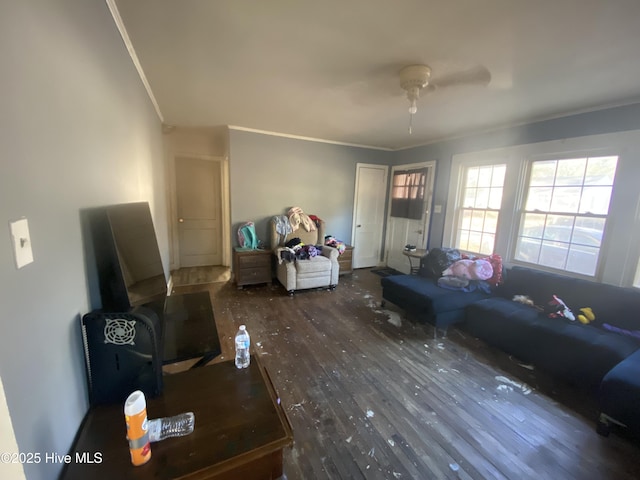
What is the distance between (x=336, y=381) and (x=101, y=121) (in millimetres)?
2238

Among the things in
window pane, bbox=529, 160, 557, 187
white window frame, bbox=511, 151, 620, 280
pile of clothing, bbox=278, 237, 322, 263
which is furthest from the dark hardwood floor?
window pane, bbox=529, 160, 557, 187

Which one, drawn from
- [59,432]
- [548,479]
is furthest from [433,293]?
[59,432]

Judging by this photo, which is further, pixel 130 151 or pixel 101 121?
pixel 130 151

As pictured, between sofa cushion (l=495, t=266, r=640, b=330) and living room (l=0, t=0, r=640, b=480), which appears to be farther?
sofa cushion (l=495, t=266, r=640, b=330)

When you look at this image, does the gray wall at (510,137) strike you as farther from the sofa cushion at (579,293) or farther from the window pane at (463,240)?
the sofa cushion at (579,293)

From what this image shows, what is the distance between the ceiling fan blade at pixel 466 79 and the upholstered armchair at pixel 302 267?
2.55 metres

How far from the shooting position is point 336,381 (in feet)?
6.98

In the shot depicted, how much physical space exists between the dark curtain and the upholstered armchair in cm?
174

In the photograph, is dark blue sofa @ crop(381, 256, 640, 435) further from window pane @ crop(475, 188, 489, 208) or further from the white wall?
the white wall

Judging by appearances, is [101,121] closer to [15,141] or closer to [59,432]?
[15,141]

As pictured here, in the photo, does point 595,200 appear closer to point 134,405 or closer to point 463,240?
point 463,240

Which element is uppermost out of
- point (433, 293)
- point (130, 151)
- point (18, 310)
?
point (130, 151)

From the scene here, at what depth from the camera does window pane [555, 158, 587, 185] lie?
9.30 feet

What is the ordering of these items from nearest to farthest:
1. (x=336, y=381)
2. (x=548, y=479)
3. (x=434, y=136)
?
(x=548, y=479), (x=336, y=381), (x=434, y=136)
